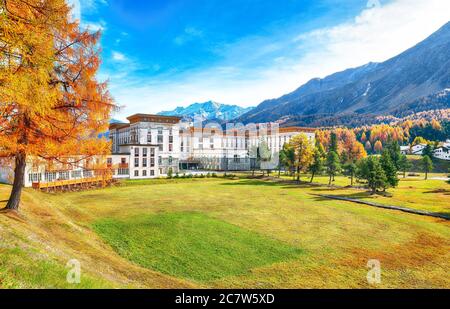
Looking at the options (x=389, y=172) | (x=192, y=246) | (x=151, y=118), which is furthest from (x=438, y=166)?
(x=192, y=246)

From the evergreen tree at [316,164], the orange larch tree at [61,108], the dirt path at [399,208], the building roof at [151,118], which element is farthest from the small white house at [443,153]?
the orange larch tree at [61,108]

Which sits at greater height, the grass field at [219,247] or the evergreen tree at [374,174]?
the evergreen tree at [374,174]

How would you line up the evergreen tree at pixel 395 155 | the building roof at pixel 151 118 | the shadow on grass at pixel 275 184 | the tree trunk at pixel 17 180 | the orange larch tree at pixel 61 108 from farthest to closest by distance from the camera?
the building roof at pixel 151 118, the evergreen tree at pixel 395 155, the shadow on grass at pixel 275 184, the tree trunk at pixel 17 180, the orange larch tree at pixel 61 108

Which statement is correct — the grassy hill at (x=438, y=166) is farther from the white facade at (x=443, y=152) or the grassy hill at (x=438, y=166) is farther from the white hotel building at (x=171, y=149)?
the white hotel building at (x=171, y=149)

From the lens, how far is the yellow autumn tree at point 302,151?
62188 millimetres

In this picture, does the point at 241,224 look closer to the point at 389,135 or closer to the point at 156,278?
the point at 156,278

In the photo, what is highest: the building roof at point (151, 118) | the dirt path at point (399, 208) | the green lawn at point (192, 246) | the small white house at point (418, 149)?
the building roof at point (151, 118)

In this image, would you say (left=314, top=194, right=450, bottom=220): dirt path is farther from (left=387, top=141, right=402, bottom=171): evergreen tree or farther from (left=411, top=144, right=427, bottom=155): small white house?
(left=411, top=144, right=427, bottom=155): small white house

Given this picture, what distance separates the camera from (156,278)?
1300 cm

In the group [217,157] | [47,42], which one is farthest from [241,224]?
[217,157]

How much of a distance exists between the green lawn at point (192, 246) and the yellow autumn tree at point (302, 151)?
42.7 metres

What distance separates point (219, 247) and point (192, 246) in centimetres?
184

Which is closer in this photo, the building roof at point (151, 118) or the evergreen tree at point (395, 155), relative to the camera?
the evergreen tree at point (395, 155)

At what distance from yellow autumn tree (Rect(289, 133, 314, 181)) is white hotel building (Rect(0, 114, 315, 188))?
15541 mm
